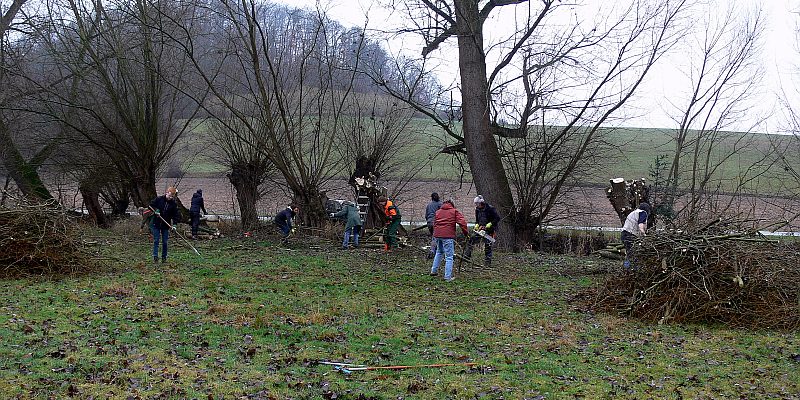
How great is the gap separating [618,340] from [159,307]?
646cm

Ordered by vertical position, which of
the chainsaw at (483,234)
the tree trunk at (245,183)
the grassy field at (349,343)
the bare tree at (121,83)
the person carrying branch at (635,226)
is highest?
the bare tree at (121,83)

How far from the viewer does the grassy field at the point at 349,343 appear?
550cm

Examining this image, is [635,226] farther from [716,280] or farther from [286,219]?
[286,219]

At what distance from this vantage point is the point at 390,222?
54.9 ft

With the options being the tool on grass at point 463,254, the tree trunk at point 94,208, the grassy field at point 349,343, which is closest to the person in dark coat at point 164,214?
the grassy field at point 349,343

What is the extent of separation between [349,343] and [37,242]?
721 cm

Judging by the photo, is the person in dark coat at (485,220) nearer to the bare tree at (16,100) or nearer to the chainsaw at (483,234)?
the chainsaw at (483,234)

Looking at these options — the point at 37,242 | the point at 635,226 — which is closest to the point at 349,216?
the point at 37,242

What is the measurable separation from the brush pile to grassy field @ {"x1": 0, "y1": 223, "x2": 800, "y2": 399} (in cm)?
38

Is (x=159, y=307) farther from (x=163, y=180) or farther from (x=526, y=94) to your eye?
(x=163, y=180)

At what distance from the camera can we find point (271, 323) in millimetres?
7977

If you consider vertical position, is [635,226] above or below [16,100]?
below

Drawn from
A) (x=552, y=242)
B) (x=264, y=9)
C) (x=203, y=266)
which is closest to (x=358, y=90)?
(x=264, y=9)

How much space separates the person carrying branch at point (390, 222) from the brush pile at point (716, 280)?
8.07 meters
